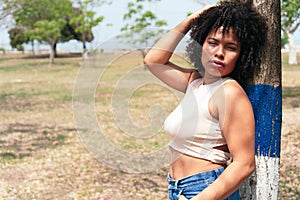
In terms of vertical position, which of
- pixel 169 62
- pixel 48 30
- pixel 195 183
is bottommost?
pixel 48 30

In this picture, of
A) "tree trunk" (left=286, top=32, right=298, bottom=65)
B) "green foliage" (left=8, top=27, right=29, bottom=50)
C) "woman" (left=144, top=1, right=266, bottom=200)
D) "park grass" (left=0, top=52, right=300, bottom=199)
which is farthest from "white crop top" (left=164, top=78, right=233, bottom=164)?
"green foliage" (left=8, top=27, right=29, bottom=50)

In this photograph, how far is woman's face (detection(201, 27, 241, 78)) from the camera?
4.71ft

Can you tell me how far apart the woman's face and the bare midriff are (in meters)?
0.29

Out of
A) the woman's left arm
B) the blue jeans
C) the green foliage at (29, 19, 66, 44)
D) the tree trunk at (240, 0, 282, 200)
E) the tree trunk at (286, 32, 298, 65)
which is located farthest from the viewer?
the green foliage at (29, 19, 66, 44)

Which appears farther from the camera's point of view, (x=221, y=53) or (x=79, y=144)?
(x=79, y=144)

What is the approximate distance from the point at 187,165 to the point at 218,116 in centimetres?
21

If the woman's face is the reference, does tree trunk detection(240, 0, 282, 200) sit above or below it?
below

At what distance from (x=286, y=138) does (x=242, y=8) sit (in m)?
5.70

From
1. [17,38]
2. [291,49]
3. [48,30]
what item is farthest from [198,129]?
[17,38]

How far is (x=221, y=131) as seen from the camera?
1.39m

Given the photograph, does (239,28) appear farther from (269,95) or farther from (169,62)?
(269,95)

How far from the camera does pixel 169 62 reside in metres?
1.78

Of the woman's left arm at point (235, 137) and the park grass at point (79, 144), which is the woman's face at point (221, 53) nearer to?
the woman's left arm at point (235, 137)

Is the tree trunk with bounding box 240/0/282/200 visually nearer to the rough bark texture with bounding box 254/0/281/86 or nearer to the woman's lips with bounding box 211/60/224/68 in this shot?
the rough bark texture with bounding box 254/0/281/86
